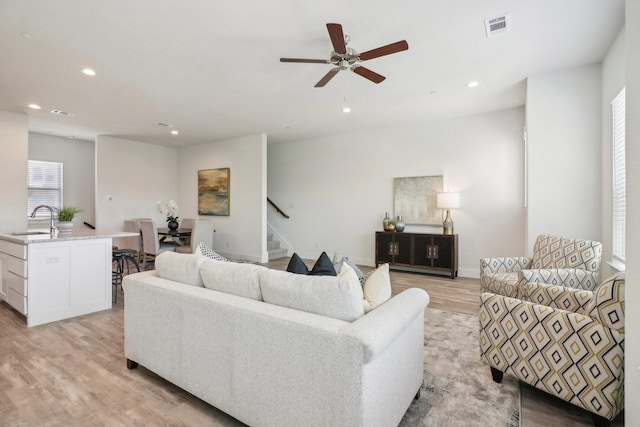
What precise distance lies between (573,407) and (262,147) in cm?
613

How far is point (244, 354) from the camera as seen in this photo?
63.1 inches

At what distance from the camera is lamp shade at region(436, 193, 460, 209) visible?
5.18 m

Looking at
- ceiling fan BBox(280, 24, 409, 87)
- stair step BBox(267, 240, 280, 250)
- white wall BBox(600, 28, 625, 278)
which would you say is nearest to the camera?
→ ceiling fan BBox(280, 24, 409, 87)

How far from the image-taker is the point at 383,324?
1.37 meters

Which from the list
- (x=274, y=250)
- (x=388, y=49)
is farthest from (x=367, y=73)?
(x=274, y=250)

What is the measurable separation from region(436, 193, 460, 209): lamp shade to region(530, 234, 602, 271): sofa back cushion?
5.79 feet

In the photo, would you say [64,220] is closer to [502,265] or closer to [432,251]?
[502,265]

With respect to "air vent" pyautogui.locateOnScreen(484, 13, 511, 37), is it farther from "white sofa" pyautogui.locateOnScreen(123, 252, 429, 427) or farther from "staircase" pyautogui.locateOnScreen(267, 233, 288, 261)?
"staircase" pyautogui.locateOnScreen(267, 233, 288, 261)

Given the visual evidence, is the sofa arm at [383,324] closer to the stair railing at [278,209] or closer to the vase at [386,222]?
the vase at [386,222]

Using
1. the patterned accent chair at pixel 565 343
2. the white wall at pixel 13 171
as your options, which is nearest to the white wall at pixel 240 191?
the white wall at pixel 13 171

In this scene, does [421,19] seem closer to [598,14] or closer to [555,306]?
[598,14]

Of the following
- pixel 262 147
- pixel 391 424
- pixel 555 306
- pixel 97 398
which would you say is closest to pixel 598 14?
pixel 555 306

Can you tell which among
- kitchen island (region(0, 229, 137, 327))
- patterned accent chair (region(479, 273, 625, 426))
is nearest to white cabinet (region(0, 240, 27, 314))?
kitchen island (region(0, 229, 137, 327))

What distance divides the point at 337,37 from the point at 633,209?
6.87 feet
